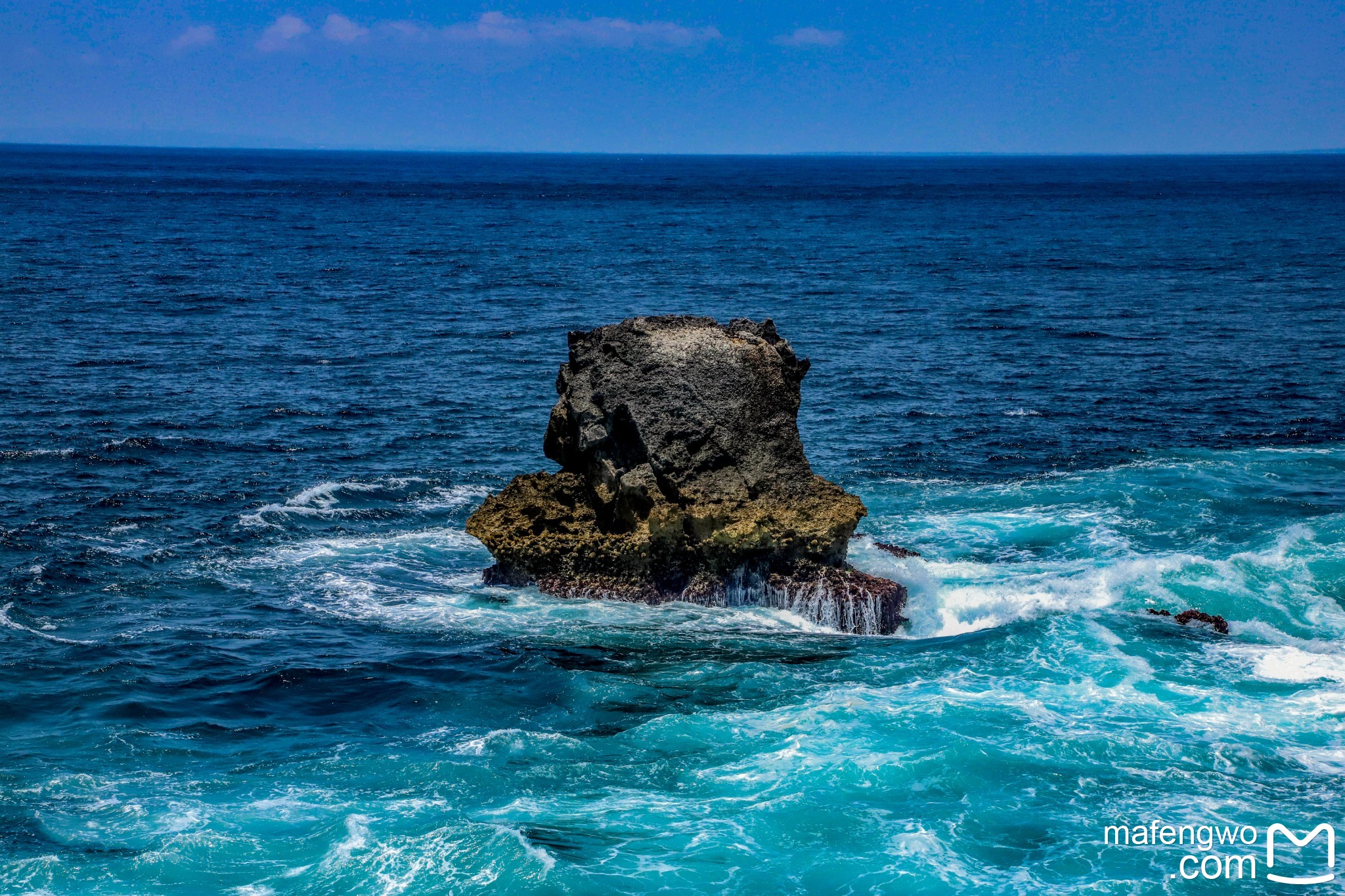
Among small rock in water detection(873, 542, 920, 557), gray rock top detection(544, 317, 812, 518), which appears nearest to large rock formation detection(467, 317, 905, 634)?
gray rock top detection(544, 317, 812, 518)

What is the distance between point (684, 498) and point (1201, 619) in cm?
873

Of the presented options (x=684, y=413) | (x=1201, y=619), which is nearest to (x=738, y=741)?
(x=684, y=413)

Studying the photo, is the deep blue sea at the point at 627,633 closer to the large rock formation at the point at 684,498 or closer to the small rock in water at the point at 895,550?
the small rock in water at the point at 895,550

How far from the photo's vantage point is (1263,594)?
2119 cm

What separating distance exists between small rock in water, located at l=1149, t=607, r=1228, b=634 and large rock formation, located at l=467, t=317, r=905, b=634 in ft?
14.6

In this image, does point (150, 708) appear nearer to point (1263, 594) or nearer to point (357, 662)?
point (357, 662)

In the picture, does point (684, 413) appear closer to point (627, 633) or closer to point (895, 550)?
point (627, 633)

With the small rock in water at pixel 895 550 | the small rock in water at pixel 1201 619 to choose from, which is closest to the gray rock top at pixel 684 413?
the small rock in water at pixel 895 550

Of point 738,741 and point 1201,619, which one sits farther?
point 1201,619

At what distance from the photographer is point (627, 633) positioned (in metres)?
19.9

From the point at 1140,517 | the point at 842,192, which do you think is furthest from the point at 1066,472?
the point at 842,192

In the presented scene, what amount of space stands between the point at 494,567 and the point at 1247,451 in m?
19.9

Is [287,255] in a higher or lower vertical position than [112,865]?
higher

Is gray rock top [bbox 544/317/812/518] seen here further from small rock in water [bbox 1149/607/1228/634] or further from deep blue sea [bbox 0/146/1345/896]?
small rock in water [bbox 1149/607/1228/634]
